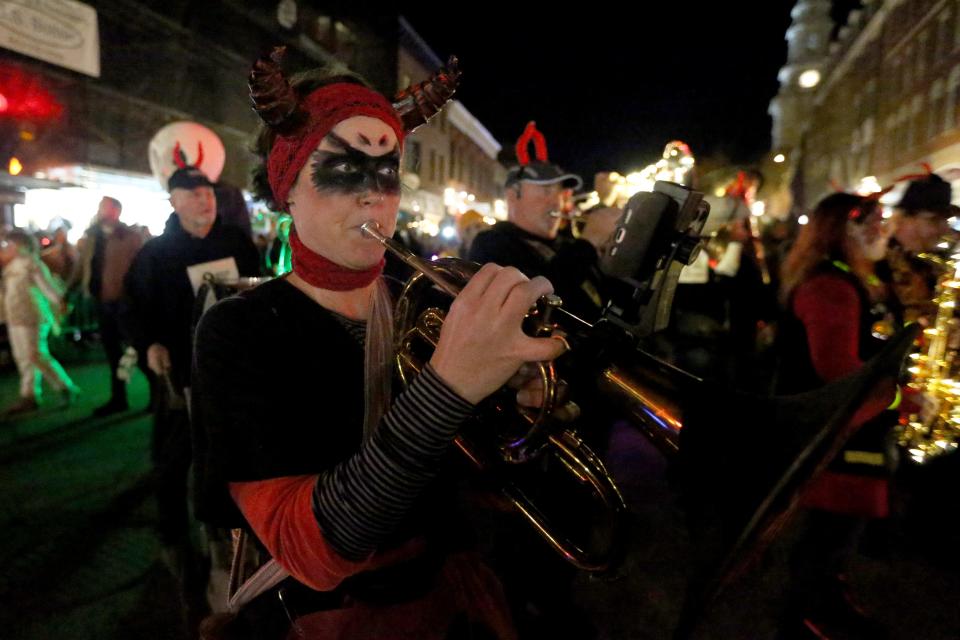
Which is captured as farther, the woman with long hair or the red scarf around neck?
the woman with long hair

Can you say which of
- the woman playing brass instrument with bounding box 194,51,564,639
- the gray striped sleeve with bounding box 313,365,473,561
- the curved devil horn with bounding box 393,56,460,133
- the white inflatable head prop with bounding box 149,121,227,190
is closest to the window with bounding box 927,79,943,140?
the white inflatable head prop with bounding box 149,121,227,190

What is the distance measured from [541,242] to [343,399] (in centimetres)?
252

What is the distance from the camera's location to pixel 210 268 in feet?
11.4

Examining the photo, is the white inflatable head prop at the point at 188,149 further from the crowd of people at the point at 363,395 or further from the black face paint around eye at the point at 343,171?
the black face paint around eye at the point at 343,171

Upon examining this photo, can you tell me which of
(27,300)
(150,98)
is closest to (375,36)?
(150,98)

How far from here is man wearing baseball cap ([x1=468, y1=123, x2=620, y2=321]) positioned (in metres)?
3.18

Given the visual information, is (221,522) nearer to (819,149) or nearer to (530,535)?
(530,535)

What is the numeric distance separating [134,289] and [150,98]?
43.6 feet

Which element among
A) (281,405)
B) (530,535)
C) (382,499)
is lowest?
(530,535)

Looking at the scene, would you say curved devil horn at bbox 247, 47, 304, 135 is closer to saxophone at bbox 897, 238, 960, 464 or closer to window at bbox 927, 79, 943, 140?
saxophone at bbox 897, 238, 960, 464

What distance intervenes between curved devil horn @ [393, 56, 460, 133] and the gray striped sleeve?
978 millimetres

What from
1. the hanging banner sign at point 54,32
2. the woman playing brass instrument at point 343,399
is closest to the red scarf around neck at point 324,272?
the woman playing brass instrument at point 343,399

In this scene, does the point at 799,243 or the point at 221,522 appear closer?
the point at 221,522

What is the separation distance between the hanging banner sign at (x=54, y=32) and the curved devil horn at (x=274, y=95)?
510 inches
